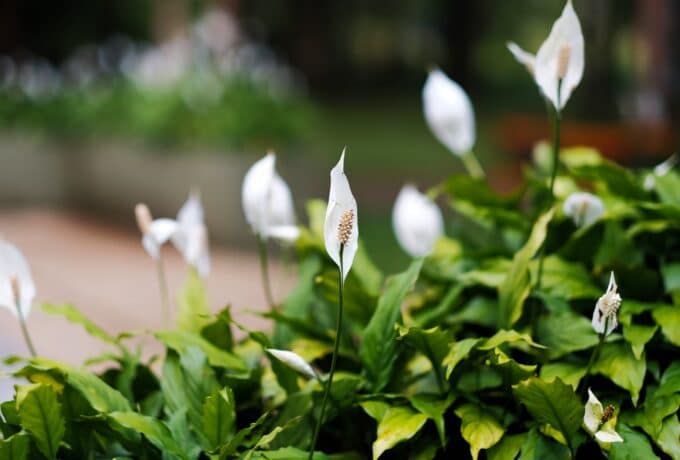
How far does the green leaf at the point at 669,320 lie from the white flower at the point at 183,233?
816 millimetres

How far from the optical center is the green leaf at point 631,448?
1351 mm

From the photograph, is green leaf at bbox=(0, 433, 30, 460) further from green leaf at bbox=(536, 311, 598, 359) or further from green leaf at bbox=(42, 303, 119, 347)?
green leaf at bbox=(536, 311, 598, 359)

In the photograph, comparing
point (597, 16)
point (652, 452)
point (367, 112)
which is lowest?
point (367, 112)

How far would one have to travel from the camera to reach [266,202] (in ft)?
5.83

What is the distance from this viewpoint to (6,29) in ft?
44.1

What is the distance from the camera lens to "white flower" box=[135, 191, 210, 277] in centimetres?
182

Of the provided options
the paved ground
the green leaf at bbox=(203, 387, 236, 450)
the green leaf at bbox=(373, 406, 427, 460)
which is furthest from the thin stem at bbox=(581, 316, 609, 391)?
the paved ground

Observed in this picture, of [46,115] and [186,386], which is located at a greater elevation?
[186,386]

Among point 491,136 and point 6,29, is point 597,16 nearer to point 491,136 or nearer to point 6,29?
point 491,136

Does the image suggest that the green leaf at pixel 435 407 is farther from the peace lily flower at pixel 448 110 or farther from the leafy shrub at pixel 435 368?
the peace lily flower at pixel 448 110

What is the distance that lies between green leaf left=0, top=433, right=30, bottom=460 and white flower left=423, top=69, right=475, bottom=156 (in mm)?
1040

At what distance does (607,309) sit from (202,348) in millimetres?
664

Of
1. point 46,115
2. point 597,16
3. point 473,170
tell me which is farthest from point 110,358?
point 597,16

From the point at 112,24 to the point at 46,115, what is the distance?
13.6 m
